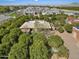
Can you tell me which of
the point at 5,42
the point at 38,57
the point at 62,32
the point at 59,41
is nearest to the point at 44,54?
the point at 38,57

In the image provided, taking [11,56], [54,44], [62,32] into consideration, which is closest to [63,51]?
[54,44]

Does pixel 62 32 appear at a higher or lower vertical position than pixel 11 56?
lower

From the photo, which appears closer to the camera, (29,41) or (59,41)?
(29,41)

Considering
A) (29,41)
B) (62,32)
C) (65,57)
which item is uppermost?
(29,41)

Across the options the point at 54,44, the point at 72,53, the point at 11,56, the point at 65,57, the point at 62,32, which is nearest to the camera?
the point at 11,56

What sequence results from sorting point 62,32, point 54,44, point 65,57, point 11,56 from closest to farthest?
1. point 11,56
2. point 65,57
3. point 54,44
4. point 62,32

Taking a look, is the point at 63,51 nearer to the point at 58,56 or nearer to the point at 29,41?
the point at 58,56

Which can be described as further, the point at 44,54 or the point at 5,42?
the point at 5,42

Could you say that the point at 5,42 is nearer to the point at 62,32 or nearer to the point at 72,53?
the point at 72,53

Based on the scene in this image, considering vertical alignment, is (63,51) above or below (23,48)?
below
